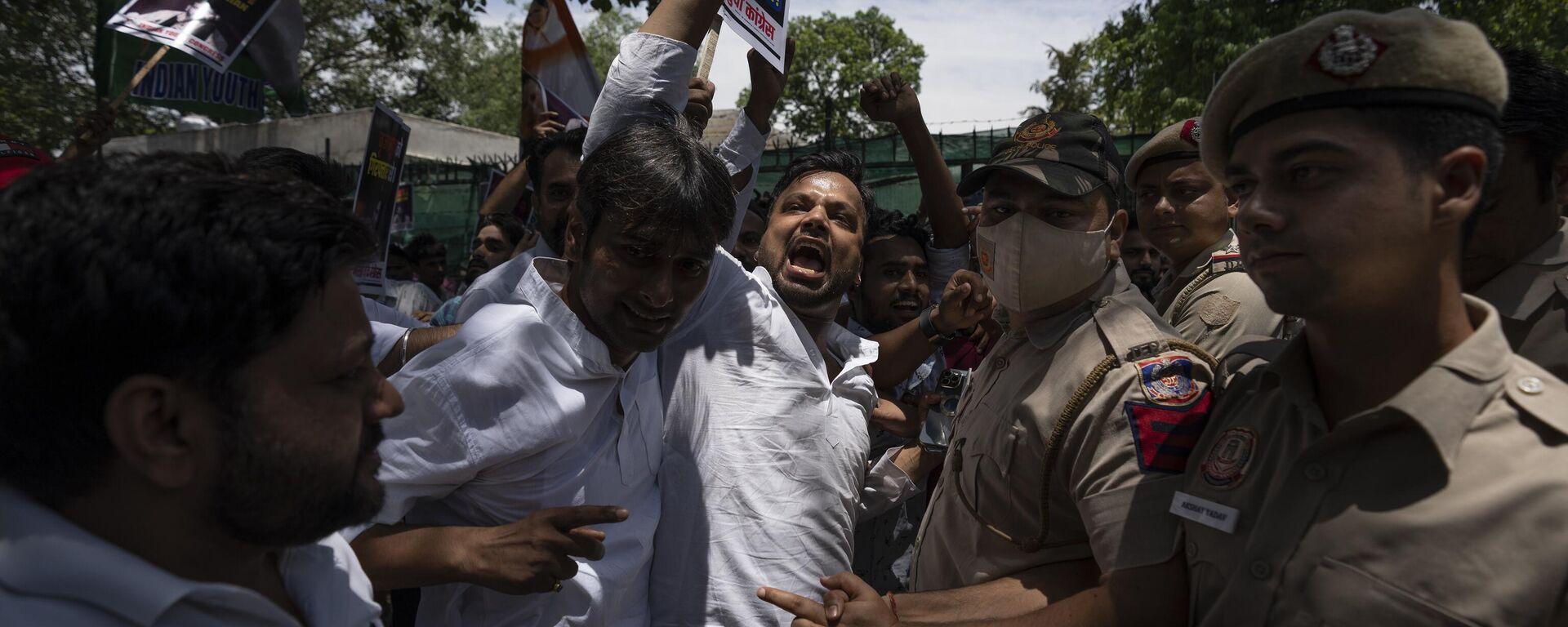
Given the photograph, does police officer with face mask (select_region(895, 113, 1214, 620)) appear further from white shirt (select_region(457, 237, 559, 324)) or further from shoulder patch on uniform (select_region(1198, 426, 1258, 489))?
white shirt (select_region(457, 237, 559, 324))

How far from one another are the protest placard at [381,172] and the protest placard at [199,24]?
0.80 meters

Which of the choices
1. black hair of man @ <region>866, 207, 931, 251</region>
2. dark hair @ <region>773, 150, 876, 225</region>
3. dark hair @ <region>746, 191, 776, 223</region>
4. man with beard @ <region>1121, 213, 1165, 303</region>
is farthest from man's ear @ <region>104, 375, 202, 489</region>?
man with beard @ <region>1121, 213, 1165, 303</region>

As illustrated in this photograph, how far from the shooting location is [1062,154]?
241 centimetres

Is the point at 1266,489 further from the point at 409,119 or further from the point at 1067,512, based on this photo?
the point at 409,119

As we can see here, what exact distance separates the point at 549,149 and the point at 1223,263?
2.96 metres

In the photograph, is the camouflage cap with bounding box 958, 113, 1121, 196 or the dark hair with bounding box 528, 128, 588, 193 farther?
the dark hair with bounding box 528, 128, 588, 193

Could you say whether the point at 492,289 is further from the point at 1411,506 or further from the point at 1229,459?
the point at 1411,506

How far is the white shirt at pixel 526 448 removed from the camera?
6.61ft

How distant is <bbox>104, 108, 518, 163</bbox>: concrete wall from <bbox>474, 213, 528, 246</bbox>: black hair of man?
14.5 m

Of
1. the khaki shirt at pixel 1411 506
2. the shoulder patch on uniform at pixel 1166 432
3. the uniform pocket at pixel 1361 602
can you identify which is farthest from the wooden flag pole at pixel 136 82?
the uniform pocket at pixel 1361 602

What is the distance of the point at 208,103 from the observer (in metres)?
6.63

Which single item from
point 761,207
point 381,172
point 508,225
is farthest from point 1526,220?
point 508,225

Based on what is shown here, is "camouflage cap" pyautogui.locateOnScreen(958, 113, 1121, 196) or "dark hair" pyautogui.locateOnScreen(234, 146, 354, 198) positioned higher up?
"camouflage cap" pyautogui.locateOnScreen(958, 113, 1121, 196)

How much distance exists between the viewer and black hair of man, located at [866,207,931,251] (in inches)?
180
